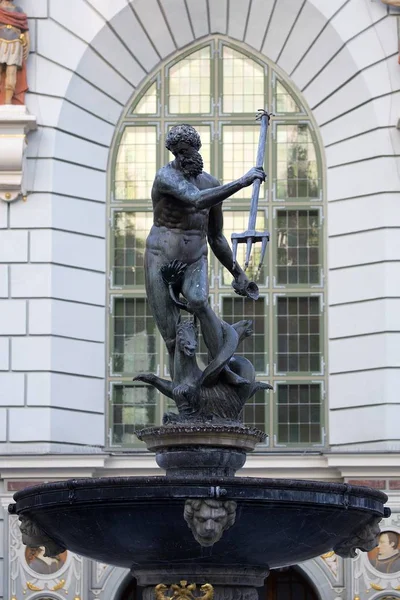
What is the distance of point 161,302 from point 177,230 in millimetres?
703

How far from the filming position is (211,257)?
29484 millimetres

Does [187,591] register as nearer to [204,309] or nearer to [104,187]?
[204,309]

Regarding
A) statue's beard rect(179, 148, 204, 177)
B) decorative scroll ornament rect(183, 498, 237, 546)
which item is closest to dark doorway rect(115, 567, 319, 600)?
statue's beard rect(179, 148, 204, 177)

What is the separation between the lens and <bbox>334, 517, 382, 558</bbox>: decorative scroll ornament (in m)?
15.4

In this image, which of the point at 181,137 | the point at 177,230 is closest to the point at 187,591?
the point at 177,230

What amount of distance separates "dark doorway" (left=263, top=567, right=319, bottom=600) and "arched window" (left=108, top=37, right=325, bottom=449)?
217cm

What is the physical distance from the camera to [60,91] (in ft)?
92.8

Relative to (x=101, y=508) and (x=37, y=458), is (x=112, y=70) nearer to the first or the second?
(x=37, y=458)

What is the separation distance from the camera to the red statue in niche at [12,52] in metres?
28.0

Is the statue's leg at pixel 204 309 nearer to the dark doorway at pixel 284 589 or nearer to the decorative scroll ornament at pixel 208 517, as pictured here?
the decorative scroll ornament at pixel 208 517

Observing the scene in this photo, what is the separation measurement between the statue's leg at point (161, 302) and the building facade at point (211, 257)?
1099 cm

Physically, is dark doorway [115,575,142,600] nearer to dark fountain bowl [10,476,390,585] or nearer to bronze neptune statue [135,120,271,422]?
bronze neptune statue [135,120,271,422]

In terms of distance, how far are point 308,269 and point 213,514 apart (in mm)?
15282

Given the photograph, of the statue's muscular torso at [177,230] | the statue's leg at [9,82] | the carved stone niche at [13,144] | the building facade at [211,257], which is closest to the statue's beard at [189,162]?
the statue's muscular torso at [177,230]
